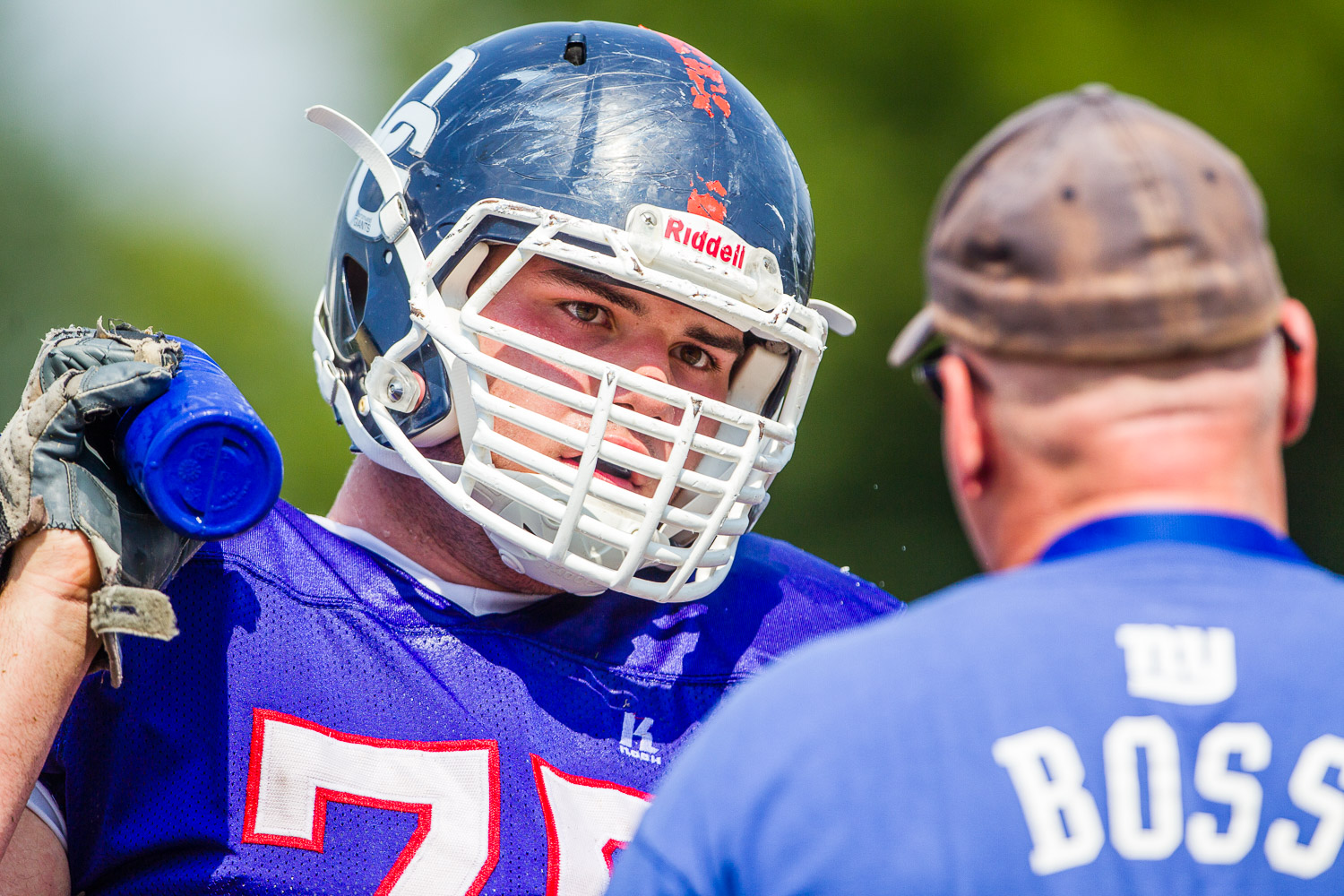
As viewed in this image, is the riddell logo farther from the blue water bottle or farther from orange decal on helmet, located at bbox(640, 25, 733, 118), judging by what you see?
the blue water bottle

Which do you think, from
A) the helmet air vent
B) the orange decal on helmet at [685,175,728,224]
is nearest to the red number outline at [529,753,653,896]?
the orange decal on helmet at [685,175,728,224]

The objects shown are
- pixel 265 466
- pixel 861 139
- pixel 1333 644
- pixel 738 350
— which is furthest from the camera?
pixel 861 139

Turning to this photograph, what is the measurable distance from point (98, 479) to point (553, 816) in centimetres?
65

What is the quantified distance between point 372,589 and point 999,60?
27.6ft

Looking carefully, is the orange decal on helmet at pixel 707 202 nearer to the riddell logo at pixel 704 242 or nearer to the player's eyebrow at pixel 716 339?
the riddell logo at pixel 704 242

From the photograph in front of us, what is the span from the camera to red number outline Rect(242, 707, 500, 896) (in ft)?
5.27

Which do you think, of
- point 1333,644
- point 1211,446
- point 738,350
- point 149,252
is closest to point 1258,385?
point 1211,446

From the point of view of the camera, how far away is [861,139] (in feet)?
30.3

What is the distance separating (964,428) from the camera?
98 centimetres

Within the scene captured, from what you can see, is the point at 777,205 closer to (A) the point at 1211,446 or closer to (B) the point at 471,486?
(B) the point at 471,486

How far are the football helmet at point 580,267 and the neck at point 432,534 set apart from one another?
0.06 meters

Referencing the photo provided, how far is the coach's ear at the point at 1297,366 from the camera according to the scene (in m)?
1.00

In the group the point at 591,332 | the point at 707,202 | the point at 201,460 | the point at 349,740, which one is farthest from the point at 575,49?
the point at 349,740

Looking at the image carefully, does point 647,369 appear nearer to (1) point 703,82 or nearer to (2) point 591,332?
(2) point 591,332
